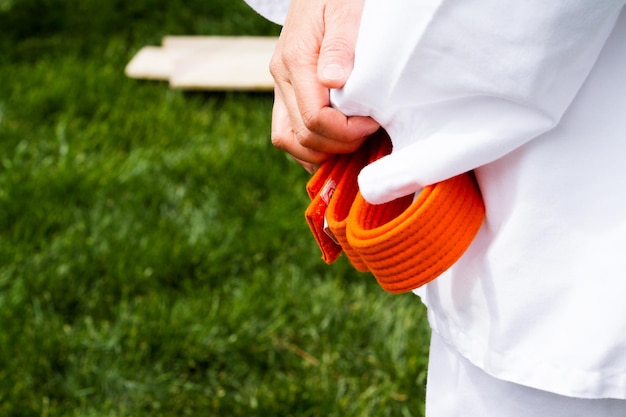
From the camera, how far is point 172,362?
198cm

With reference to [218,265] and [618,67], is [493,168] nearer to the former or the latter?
[618,67]

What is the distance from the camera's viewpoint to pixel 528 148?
2.66 ft

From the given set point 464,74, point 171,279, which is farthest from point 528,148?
point 171,279

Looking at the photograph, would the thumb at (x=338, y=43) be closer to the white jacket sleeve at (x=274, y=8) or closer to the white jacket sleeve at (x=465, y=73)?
the white jacket sleeve at (x=465, y=73)

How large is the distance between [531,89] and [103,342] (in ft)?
4.80

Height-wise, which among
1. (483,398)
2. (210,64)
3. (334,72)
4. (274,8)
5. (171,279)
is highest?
(334,72)

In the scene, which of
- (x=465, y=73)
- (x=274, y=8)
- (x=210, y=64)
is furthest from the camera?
(x=210, y=64)

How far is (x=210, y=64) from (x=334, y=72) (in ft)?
7.76

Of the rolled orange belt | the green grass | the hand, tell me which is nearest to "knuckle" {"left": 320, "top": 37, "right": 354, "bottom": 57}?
the hand

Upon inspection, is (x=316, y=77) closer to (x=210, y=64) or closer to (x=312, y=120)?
(x=312, y=120)

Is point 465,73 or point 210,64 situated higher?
point 465,73

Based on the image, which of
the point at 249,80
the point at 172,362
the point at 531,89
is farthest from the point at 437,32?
the point at 249,80

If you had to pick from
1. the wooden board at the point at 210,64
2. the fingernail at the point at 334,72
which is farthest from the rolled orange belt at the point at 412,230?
the wooden board at the point at 210,64

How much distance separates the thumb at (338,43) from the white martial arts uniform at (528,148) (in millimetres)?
39
